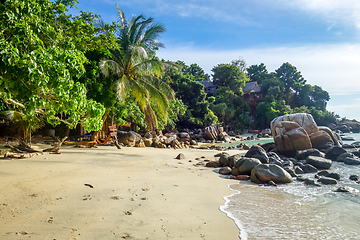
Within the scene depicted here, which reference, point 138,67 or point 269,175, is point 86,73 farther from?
point 269,175

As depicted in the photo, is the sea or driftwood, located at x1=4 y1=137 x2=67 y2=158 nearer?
the sea

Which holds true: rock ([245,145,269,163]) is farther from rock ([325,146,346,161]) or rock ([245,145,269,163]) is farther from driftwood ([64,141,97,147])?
driftwood ([64,141,97,147])

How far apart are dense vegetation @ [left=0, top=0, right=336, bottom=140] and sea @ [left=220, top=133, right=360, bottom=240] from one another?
11.9ft

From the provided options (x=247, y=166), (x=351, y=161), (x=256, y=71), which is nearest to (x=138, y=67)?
(x=247, y=166)

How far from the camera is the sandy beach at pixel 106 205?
2852 mm

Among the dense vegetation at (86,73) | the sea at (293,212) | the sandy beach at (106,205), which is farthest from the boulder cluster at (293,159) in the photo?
the dense vegetation at (86,73)

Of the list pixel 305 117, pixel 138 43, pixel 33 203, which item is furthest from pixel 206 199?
pixel 305 117

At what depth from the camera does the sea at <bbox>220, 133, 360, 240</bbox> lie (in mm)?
3286

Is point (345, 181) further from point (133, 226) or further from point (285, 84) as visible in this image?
point (285, 84)

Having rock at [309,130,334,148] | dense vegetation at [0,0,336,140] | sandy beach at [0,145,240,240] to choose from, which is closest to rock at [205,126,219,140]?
dense vegetation at [0,0,336,140]

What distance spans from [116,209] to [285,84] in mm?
50505

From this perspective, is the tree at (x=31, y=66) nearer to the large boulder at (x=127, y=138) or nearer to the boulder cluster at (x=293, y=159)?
the boulder cluster at (x=293, y=159)

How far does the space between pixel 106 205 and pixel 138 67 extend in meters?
9.64

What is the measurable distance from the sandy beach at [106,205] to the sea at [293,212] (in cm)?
28
